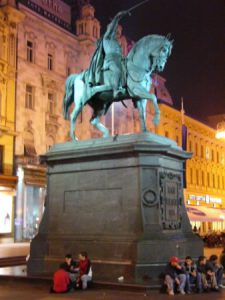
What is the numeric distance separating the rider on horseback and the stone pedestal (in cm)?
175

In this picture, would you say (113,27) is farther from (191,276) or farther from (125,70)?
(191,276)

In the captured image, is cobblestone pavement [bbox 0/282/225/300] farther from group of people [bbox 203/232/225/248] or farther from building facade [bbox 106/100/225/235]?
building facade [bbox 106/100/225/235]

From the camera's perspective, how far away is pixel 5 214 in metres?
34.7

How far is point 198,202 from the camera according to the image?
59.8m

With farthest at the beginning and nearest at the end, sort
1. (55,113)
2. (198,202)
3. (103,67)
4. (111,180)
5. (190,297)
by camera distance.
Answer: (198,202), (55,113), (103,67), (111,180), (190,297)

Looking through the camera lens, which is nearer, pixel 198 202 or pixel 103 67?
pixel 103 67

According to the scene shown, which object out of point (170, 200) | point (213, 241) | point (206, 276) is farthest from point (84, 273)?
point (213, 241)

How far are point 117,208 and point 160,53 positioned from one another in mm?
4472

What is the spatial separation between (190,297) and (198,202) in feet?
163

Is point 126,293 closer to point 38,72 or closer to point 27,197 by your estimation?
point 27,197

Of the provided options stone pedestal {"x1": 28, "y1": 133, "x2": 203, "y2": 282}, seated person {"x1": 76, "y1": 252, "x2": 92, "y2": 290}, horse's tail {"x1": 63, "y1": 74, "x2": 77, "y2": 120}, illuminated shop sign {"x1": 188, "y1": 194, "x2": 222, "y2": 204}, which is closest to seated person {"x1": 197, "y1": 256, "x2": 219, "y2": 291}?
stone pedestal {"x1": 28, "y1": 133, "x2": 203, "y2": 282}

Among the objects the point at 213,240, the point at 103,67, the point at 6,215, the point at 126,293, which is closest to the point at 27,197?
the point at 6,215

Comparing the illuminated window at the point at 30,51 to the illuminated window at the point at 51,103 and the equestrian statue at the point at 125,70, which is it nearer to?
the illuminated window at the point at 51,103

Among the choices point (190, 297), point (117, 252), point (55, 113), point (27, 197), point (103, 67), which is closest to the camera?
point (190, 297)
